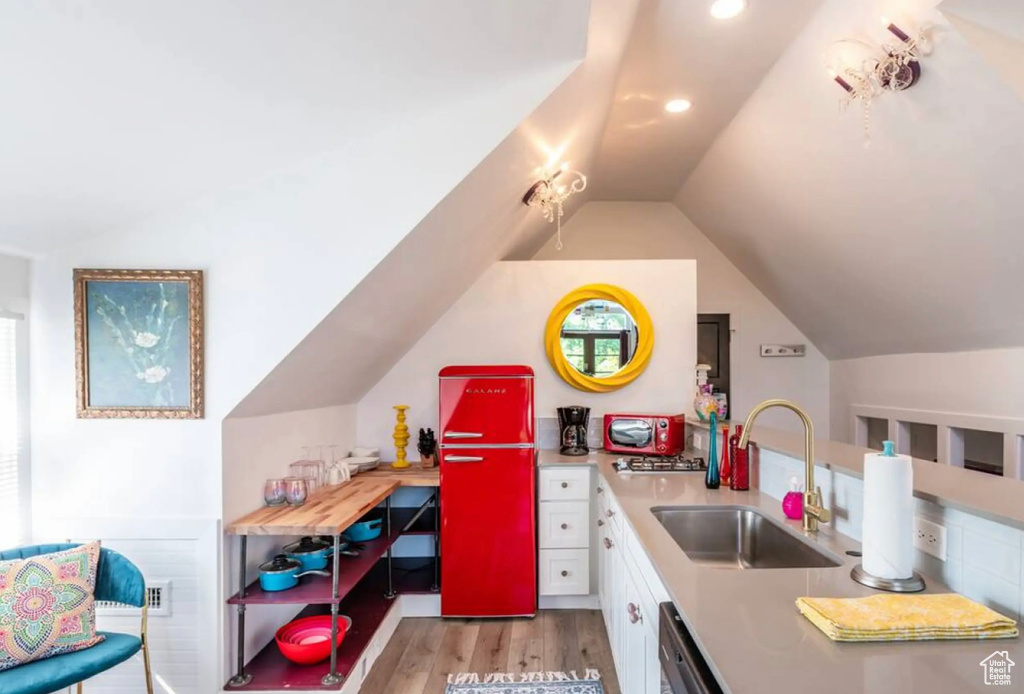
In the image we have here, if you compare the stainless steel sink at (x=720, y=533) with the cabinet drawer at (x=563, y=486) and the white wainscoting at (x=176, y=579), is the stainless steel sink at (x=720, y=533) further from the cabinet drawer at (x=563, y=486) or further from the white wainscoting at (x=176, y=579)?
the white wainscoting at (x=176, y=579)

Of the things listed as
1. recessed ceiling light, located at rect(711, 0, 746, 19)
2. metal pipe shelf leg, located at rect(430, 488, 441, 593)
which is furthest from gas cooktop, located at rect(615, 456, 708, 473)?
recessed ceiling light, located at rect(711, 0, 746, 19)

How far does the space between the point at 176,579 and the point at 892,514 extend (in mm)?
2507

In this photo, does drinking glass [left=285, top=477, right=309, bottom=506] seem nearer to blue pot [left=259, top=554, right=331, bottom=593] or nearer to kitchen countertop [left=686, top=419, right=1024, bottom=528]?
blue pot [left=259, top=554, right=331, bottom=593]

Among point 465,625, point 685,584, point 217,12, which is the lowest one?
point 465,625

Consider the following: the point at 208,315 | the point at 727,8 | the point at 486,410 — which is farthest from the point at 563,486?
the point at 727,8

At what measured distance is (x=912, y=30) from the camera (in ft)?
7.27

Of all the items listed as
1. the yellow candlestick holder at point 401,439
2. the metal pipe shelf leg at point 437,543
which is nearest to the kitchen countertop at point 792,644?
the metal pipe shelf leg at point 437,543

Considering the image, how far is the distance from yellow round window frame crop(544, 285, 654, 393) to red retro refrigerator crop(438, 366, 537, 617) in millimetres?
583

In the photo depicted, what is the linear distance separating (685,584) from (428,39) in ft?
5.49

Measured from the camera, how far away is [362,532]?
3.26m

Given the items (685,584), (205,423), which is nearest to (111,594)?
(205,423)

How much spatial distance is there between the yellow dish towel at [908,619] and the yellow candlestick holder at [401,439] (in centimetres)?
285

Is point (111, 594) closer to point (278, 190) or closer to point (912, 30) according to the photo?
point (278, 190)

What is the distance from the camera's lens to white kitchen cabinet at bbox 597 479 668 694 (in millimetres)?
1700
